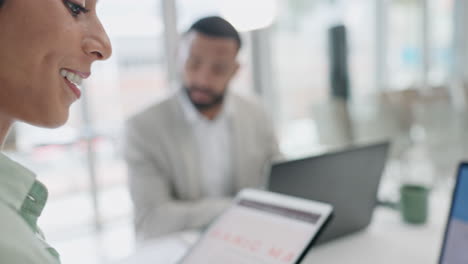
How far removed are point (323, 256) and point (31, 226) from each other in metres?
0.78

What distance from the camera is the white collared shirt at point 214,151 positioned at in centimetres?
167

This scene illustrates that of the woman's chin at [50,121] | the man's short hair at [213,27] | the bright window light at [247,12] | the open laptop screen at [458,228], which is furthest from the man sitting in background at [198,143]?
the bright window light at [247,12]

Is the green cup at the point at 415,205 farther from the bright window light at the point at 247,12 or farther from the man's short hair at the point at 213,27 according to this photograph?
the bright window light at the point at 247,12

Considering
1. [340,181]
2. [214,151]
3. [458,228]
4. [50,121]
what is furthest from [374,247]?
[50,121]

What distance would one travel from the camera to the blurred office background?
10.1 ft

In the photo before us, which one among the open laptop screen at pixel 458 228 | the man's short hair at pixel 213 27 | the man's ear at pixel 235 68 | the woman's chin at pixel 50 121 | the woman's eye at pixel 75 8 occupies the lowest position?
the open laptop screen at pixel 458 228

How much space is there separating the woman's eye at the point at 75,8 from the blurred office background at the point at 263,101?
1686mm

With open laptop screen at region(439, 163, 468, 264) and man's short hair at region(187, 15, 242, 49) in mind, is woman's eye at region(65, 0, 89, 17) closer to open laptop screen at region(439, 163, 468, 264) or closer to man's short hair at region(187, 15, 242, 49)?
open laptop screen at region(439, 163, 468, 264)

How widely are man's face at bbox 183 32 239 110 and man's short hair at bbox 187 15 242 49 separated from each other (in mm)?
16

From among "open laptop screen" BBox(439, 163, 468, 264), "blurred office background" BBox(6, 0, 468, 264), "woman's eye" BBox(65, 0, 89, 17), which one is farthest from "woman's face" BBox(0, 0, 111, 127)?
"blurred office background" BBox(6, 0, 468, 264)

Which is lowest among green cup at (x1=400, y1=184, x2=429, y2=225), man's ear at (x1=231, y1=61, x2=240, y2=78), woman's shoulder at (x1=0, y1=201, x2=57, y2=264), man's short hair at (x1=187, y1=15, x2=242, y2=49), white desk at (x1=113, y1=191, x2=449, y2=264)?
white desk at (x1=113, y1=191, x2=449, y2=264)

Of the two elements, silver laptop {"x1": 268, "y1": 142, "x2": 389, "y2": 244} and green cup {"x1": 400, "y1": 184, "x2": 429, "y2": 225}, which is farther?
green cup {"x1": 400, "y1": 184, "x2": 429, "y2": 225}

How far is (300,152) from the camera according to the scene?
A: 170 inches

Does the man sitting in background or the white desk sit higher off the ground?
the man sitting in background
